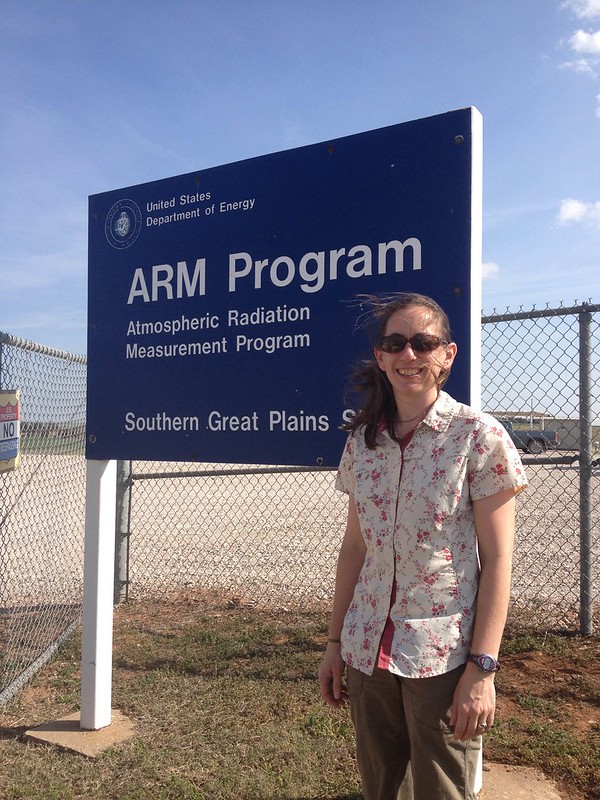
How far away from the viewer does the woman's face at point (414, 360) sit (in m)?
1.87

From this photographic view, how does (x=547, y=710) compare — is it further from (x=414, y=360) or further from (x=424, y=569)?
(x=414, y=360)

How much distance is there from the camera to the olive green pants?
173 centimetres

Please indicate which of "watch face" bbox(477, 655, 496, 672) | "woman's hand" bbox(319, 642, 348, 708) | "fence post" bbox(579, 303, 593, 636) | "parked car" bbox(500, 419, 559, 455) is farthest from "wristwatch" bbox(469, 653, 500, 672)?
"fence post" bbox(579, 303, 593, 636)

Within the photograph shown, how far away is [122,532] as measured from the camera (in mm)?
5531

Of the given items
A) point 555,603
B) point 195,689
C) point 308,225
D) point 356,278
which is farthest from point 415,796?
point 555,603

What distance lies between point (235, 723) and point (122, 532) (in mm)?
2429

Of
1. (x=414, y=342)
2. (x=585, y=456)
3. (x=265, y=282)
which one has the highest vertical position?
(x=265, y=282)

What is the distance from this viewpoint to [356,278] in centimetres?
280

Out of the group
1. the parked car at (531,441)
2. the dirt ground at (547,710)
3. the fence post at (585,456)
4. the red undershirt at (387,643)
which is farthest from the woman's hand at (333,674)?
the fence post at (585,456)

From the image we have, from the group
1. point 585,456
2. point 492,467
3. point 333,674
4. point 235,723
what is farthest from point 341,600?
point 585,456

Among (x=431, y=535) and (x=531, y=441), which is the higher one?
(x=531, y=441)

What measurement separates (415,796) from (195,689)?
7.78 feet

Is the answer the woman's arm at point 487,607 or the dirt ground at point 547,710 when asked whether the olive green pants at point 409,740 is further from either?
the dirt ground at point 547,710

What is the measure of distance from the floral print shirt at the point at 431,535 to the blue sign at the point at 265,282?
0.73 meters
